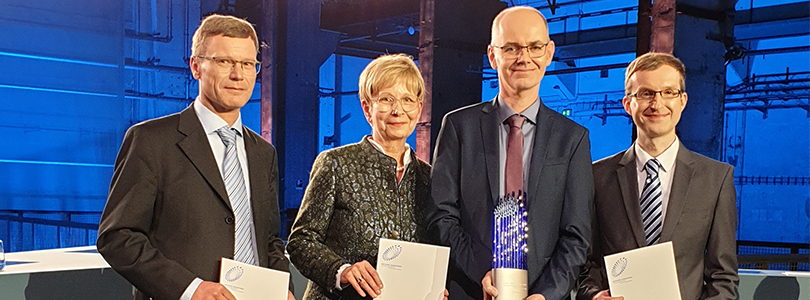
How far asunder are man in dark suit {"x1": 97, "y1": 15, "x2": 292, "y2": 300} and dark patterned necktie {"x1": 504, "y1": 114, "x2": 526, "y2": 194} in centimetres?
70

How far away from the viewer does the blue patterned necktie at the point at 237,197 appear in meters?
1.98

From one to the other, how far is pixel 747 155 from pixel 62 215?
68.6 ft

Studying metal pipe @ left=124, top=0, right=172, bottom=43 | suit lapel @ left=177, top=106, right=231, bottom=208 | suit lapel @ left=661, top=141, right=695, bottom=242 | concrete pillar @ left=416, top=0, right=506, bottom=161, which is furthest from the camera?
metal pipe @ left=124, top=0, right=172, bottom=43

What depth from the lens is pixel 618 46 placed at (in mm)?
15297

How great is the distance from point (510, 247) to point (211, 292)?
2.55ft

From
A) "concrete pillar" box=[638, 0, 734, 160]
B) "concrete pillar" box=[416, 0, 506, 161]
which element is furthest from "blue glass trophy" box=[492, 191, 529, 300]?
"concrete pillar" box=[416, 0, 506, 161]

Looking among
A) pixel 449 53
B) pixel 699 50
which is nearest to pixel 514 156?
pixel 699 50

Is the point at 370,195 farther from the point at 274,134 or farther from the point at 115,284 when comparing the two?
the point at 274,134

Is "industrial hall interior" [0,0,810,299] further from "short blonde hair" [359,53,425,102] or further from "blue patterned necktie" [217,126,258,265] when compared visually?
"blue patterned necktie" [217,126,258,265]

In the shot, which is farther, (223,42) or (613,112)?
(613,112)

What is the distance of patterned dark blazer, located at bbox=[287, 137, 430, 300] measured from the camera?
2146mm

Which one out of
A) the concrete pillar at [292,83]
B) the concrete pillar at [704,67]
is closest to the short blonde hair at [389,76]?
the concrete pillar at [704,67]

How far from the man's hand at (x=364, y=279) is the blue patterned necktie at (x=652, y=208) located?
2.91ft

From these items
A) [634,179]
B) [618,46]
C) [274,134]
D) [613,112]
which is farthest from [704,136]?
[613,112]
